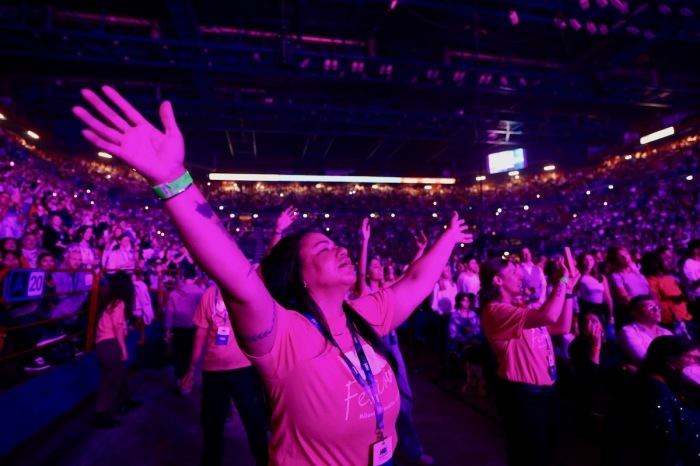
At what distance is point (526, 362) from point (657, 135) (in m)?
22.4

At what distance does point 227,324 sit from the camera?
121 inches

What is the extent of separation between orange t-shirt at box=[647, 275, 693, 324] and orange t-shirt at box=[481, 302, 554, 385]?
3145 mm

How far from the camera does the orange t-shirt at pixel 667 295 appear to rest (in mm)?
4785

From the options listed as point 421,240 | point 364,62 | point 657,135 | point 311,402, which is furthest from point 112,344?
point 657,135

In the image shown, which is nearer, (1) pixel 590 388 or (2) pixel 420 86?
(1) pixel 590 388

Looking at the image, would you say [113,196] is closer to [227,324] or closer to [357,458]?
[227,324]

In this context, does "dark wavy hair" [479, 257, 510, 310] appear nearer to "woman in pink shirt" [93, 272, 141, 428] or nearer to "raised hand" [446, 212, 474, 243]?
"raised hand" [446, 212, 474, 243]

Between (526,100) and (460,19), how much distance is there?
715 centimetres

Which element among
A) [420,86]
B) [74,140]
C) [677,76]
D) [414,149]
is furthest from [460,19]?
[74,140]

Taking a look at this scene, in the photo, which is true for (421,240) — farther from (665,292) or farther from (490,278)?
(665,292)

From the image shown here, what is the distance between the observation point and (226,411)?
2.91 meters

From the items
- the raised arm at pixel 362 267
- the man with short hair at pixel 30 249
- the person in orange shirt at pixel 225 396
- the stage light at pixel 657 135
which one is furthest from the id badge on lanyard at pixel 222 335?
the stage light at pixel 657 135

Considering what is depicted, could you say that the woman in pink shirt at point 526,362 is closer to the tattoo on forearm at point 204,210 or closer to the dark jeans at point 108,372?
the tattoo on forearm at point 204,210

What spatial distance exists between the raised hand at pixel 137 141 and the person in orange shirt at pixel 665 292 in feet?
18.7
